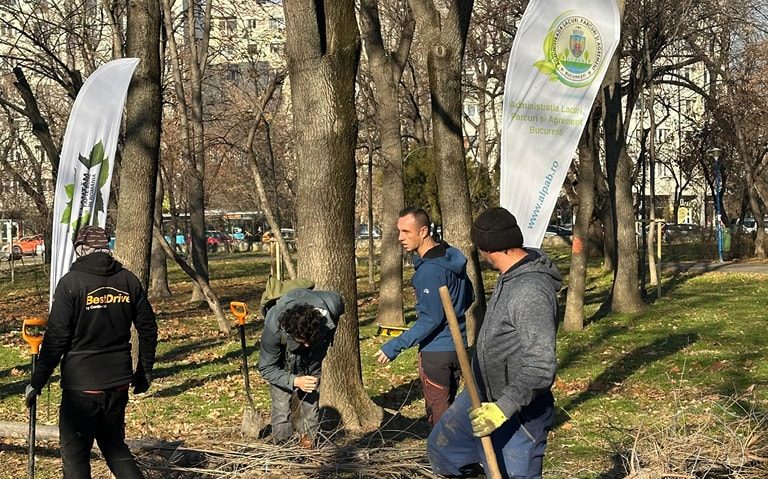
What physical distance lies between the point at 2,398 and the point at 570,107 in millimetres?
7310

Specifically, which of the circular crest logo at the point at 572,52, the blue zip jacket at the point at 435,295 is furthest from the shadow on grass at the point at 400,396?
the circular crest logo at the point at 572,52

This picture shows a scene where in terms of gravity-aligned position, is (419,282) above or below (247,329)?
above

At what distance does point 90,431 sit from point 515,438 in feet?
9.08

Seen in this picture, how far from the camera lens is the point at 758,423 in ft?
21.2

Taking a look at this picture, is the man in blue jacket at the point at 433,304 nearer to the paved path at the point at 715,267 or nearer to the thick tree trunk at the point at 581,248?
the thick tree trunk at the point at 581,248

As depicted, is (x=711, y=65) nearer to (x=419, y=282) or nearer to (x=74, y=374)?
(x=419, y=282)

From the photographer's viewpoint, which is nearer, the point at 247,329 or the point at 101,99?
the point at 101,99

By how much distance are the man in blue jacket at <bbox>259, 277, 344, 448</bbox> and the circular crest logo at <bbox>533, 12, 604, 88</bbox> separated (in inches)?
162

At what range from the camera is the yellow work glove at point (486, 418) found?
4625mm

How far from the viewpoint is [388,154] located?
1798 cm

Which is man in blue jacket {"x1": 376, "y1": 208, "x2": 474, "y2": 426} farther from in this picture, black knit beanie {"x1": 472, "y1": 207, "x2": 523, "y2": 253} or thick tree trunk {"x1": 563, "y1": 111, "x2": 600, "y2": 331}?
thick tree trunk {"x1": 563, "y1": 111, "x2": 600, "y2": 331}

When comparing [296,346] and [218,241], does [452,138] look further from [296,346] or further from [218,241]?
[218,241]

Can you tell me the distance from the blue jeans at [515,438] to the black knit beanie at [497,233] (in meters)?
0.71

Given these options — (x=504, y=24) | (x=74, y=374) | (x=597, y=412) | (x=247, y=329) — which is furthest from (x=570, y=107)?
(x=504, y=24)
